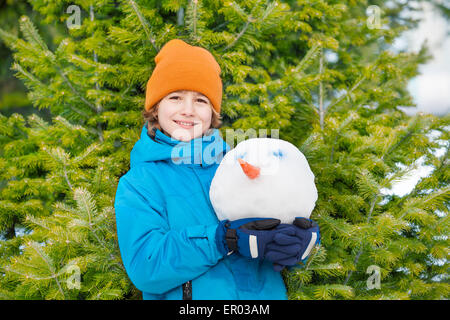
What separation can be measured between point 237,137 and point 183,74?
1.74ft

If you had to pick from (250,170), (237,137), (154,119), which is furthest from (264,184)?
(154,119)

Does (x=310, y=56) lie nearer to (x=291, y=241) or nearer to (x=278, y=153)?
(x=278, y=153)

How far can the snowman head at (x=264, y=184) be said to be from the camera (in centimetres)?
138

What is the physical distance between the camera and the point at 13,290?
6.65 feet

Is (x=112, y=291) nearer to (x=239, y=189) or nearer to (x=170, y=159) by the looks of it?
(x=170, y=159)

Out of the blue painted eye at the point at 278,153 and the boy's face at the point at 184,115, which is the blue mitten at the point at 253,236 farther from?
the boy's face at the point at 184,115

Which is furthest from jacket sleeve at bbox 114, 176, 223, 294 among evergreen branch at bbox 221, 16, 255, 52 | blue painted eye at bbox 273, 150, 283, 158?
evergreen branch at bbox 221, 16, 255, 52

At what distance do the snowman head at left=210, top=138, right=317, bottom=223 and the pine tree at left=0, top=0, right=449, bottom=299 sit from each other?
14.4 inches

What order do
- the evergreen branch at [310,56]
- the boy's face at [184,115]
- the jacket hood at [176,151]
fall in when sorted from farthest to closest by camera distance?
the evergreen branch at [310,56] < the boy's face at [184,115] < the jacket hood at [176,151]

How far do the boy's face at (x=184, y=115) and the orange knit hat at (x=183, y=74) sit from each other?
43 millimetres

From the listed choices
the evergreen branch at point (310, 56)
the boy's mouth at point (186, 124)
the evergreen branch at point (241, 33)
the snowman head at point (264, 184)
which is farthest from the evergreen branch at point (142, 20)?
the snowman head at point (264, 184)

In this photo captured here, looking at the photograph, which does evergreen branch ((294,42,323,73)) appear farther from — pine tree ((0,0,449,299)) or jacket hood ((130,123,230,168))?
jacket hood ((130,123,230,168))
